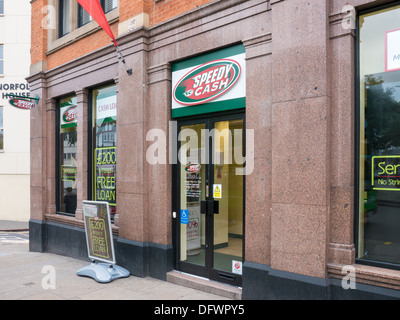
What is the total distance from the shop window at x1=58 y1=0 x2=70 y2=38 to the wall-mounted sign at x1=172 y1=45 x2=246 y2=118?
4696 mm

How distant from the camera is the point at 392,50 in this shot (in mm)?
4238

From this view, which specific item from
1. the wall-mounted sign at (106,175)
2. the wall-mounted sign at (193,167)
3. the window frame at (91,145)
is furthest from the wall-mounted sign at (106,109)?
the wall-mounted sign at (193,167)

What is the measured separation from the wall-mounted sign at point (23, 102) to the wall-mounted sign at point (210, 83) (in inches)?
190

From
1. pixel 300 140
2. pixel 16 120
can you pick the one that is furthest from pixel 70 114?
pixel 16 120

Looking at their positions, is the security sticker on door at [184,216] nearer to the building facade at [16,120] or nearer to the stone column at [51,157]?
the stone column at [51,157]

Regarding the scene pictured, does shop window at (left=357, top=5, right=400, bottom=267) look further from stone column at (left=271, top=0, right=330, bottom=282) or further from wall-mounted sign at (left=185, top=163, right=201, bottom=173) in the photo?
wall-mounted sign at (left=185, top=163, right=201, bottom=173)

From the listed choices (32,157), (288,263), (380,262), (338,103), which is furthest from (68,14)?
(380,262)

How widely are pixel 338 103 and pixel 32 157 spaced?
27.6 ft

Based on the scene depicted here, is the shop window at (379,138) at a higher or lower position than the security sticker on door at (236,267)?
higher

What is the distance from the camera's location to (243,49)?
18.0 feet

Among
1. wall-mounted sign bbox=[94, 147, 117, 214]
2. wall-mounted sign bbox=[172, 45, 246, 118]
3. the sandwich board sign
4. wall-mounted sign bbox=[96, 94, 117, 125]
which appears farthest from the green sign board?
wall-mounted sign bbox=[172, 45, 246, 118]

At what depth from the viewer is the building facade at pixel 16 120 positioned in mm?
16656

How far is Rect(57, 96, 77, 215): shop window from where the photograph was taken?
29.7 feet

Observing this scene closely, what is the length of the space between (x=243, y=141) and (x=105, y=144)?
12.5ft
